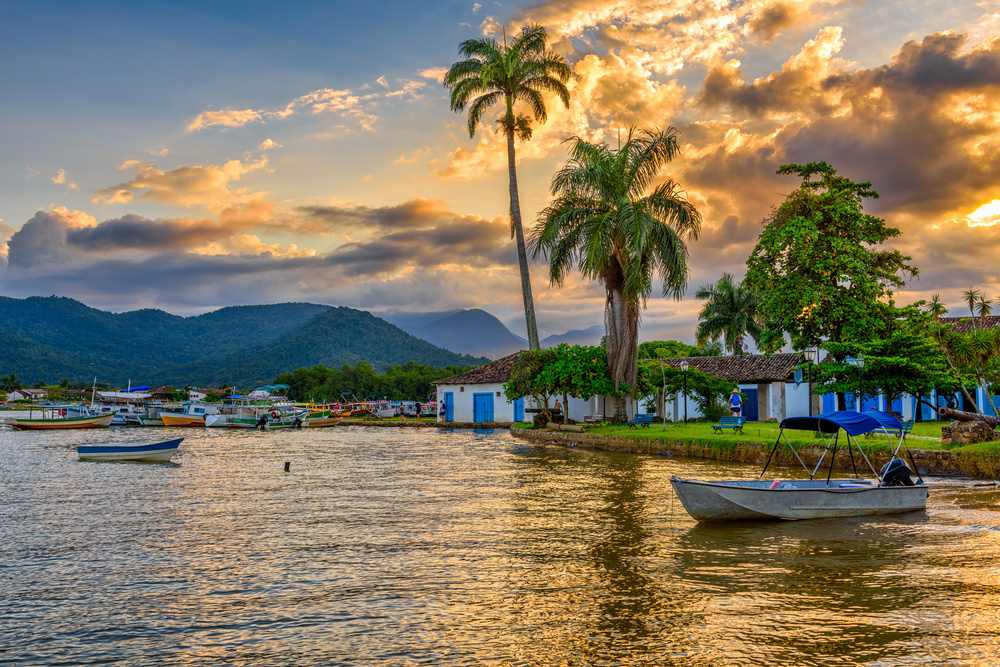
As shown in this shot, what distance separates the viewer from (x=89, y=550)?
42.9 ft

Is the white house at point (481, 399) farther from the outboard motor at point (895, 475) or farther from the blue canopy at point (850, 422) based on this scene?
the outboard motor at point (895, 475)

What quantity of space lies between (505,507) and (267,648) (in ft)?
32.2

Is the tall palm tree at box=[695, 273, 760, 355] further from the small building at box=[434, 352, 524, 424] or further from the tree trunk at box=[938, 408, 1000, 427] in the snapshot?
the tree trunk at box=[938, 408, 1000, 427]

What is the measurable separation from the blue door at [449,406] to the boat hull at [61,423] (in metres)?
26.0

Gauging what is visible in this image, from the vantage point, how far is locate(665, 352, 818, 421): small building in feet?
152

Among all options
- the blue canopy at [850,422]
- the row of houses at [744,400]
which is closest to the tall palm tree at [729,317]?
the row of houses at [744,400]

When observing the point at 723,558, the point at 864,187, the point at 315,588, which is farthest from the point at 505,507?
the point at 864,187

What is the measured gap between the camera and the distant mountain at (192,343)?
14125 cm

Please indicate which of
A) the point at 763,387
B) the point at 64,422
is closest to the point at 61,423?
the point at 64,422

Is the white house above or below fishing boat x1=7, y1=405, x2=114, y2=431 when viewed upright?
above

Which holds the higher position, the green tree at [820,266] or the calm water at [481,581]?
the green tree at [820,266]

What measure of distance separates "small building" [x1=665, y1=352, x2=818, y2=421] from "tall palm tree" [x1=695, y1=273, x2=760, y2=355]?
12.1m

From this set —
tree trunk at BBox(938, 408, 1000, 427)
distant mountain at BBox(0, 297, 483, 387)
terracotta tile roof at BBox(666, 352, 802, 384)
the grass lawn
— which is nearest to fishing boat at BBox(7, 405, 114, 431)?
the grass lawn

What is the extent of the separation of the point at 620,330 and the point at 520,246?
1041 centimetres
